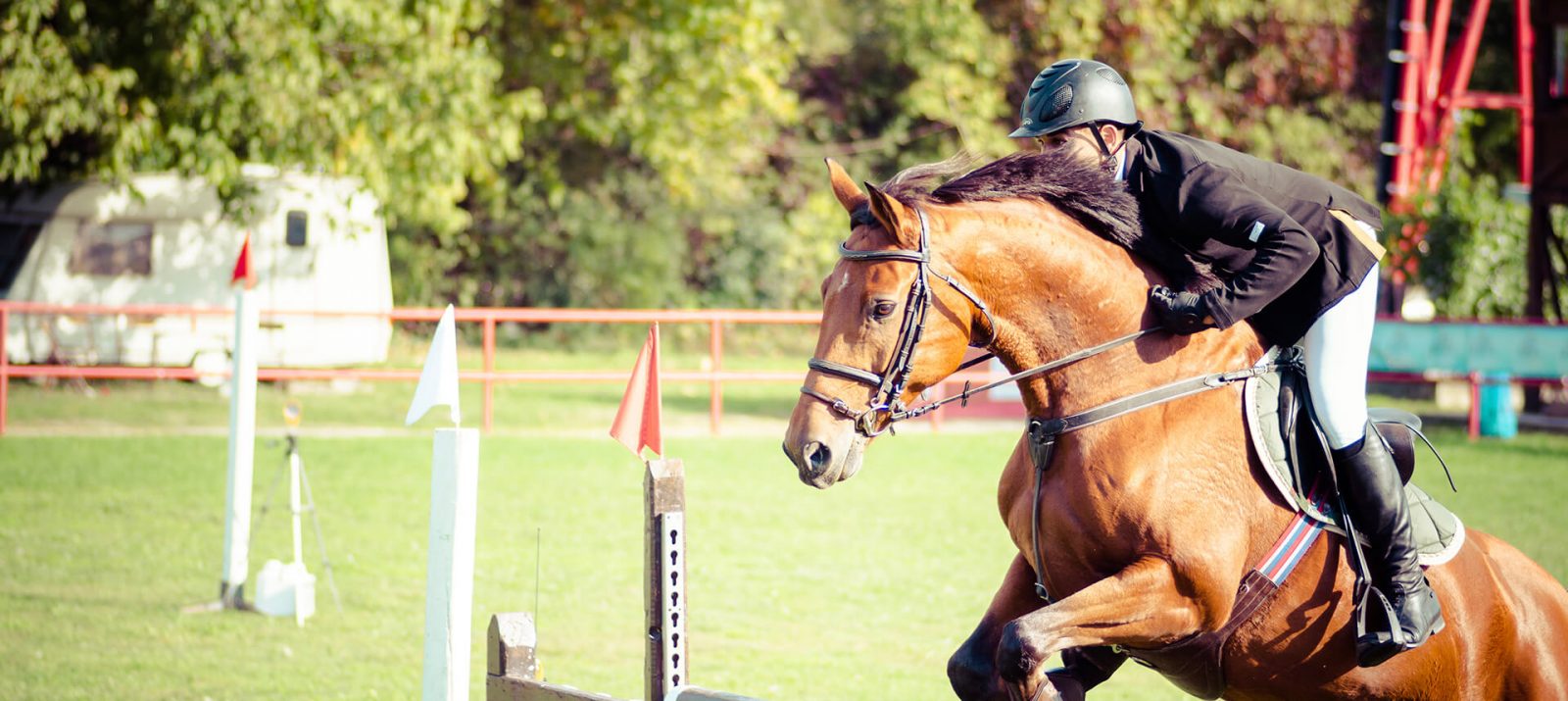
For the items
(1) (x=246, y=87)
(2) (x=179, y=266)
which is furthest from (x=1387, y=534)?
(2) (x=179, y=266)

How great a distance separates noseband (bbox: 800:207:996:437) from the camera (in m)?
3.32

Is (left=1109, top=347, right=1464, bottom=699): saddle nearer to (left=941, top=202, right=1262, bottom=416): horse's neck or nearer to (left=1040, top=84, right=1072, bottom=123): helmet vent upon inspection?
(left=941, top=202, right=1262, bottom=416): horse's neck

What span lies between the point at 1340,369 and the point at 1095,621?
39.3 inches

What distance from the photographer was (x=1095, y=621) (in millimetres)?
3387

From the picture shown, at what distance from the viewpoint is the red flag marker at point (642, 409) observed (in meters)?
3.95

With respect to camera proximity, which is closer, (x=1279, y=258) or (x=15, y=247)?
(x=1279, y=258)

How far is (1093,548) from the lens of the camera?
11.6 ft

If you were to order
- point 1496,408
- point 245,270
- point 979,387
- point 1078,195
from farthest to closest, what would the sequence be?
point 1496,408 → point 245,270 → point 1078,195 → point 979,387

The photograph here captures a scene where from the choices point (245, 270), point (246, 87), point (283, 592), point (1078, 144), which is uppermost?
point (246, 87)

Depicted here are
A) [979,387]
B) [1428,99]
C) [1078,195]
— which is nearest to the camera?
[979,387]

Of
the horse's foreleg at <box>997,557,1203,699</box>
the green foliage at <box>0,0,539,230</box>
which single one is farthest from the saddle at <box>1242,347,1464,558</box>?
the green foliage at <box>0,0,539,230</box>

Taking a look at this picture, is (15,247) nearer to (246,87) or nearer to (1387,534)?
(246,87)

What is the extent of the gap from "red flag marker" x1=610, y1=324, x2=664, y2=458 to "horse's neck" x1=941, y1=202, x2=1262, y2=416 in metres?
0.96

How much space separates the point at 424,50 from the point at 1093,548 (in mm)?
14764
